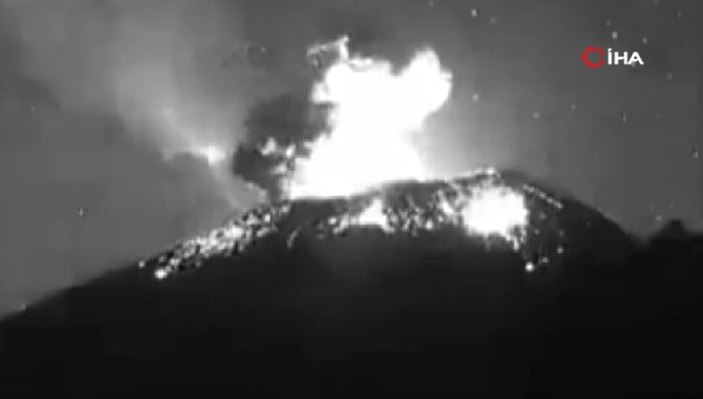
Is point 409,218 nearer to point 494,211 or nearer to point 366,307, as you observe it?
point 494,211

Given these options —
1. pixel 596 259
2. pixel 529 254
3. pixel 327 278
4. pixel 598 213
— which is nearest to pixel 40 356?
pixel 327 278

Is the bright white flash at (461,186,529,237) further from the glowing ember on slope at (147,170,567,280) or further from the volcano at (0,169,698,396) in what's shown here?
the volcano at (0,169,698,396)

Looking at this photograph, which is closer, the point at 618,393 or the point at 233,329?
the point at 618,393

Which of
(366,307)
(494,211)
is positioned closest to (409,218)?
(494,211)

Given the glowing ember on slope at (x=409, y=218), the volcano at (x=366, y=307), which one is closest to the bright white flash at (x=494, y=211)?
the glowing ember on slope at (x=409, y=218)

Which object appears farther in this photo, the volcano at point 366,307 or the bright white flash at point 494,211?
the bright white flash at point 494,211

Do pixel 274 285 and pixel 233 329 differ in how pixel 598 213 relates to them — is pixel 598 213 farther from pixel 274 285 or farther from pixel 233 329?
pixel 233 329

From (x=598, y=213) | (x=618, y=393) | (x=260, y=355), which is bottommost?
(x=618, y=393)

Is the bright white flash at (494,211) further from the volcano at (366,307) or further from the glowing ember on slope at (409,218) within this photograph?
the volcano at (366,307)

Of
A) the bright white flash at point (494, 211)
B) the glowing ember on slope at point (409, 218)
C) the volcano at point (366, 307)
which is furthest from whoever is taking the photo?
the bright white flash at point (494, 211)
